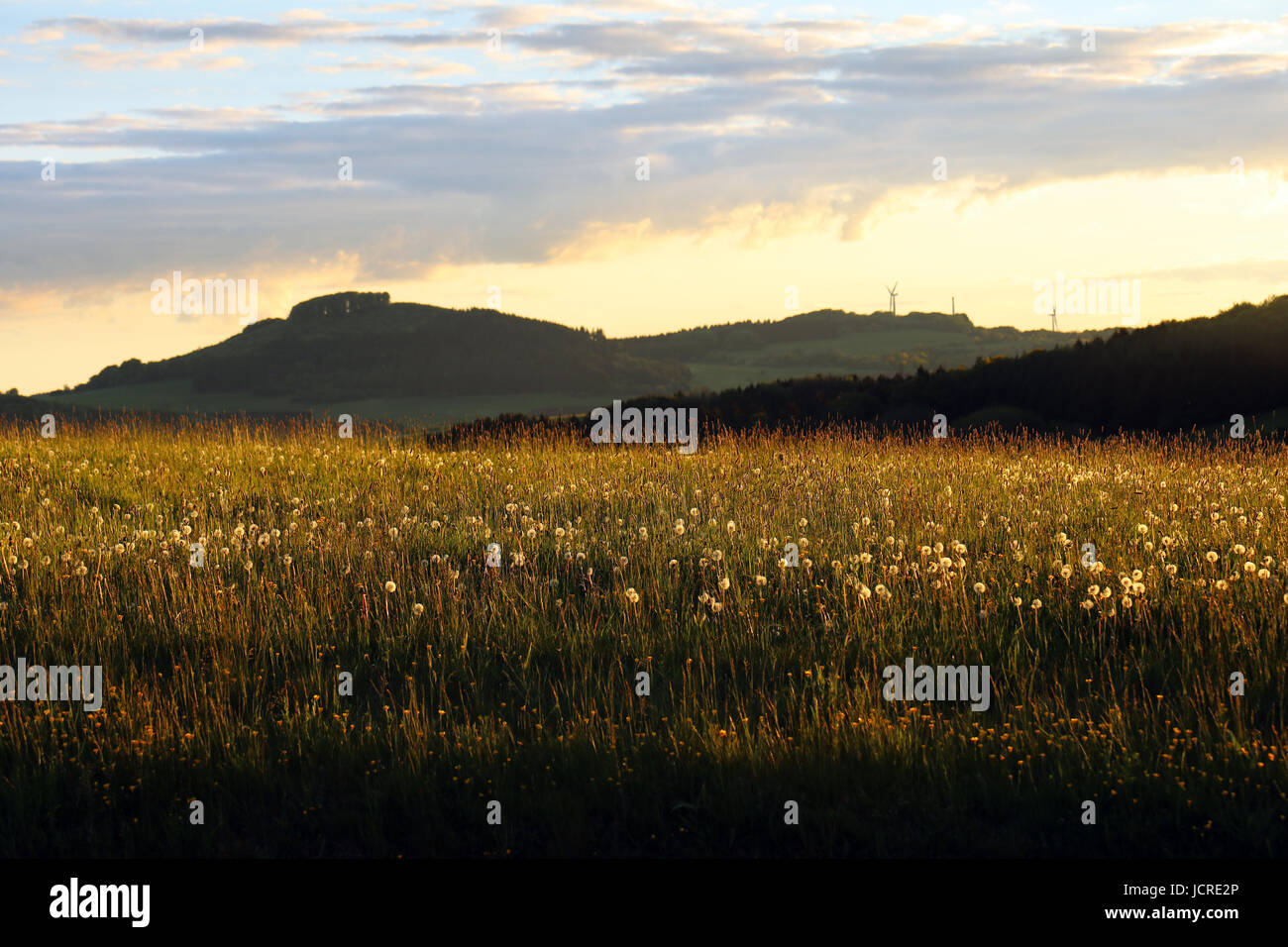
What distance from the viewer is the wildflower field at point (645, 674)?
15.5ft

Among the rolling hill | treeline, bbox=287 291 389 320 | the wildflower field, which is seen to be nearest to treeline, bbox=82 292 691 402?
the rolling hill

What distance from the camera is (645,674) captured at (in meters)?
6.20

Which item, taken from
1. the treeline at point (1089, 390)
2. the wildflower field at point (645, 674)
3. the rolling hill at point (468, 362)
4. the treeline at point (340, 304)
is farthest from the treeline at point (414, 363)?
the wildflower field at point (645, 674)

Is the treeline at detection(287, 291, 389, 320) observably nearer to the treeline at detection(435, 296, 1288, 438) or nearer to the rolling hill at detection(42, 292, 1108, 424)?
the rolling hill at detection(42, 292, 1108, 424)

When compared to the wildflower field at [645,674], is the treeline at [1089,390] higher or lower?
higher

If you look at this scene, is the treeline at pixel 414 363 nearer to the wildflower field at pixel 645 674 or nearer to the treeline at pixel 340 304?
the treeline at pixel 340 304

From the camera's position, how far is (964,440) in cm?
2053

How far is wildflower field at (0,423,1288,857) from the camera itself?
4.73m

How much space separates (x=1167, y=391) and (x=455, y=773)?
27831mm
